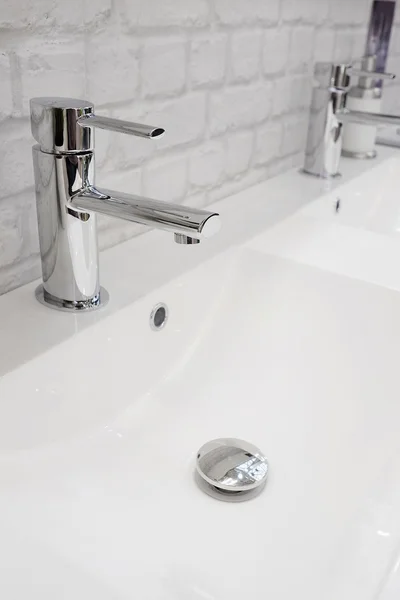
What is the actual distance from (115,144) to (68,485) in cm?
36

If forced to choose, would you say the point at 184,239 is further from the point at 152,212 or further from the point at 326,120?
the point at 326,120

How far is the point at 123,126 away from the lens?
472 millimetres

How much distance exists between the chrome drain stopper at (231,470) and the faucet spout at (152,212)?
0.63 ft

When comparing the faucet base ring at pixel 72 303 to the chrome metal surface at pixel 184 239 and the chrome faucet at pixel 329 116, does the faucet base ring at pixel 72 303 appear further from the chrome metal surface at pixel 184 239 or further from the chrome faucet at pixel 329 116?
the chrome faucet at pixel 329 116

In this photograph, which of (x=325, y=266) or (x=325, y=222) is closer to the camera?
(x=325, y=266)

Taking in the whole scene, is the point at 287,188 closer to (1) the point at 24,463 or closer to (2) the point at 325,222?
(2) the point at 325,222

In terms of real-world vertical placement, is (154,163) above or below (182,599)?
above

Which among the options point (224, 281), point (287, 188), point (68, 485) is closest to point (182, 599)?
point (68, 485)

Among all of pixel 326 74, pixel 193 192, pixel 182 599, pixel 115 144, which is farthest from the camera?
pixel 326 74

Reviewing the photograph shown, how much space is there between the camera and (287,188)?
3.18 ft

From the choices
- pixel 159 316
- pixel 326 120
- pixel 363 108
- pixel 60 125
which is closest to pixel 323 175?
pixel 326 120

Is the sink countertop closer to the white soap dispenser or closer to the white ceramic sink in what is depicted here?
the white ceramic sink

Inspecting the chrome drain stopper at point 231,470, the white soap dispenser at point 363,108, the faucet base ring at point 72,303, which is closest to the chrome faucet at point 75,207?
the faucet base ring at point 72,303

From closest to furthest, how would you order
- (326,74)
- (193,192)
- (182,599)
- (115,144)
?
(182,599)
(115,144)
(193,192)
(326,74)
